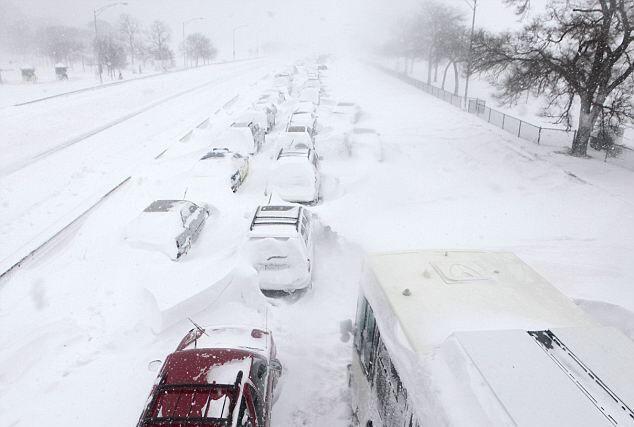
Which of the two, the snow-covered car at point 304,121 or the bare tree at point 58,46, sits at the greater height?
the bare tree at point 58,46

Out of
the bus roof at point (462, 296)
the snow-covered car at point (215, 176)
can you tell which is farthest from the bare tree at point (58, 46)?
the bus roof at point (462, 296)

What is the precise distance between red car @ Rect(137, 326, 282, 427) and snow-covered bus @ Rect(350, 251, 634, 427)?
1.32 meters

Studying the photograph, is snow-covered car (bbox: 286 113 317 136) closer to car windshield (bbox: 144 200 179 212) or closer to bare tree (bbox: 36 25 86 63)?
car windshield (bbox: 144 200 179 212)

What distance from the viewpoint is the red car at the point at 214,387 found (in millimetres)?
4805

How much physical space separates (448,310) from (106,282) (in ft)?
25.9

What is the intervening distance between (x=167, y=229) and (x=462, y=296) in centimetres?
808

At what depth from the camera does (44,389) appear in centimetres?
681

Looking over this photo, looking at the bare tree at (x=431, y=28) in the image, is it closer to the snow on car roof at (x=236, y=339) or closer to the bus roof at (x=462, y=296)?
the bus roof at (x=462, y=296)

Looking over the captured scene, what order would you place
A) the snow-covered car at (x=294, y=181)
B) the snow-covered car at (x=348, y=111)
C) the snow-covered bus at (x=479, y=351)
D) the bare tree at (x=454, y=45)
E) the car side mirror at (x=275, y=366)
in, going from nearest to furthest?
the snow-covered bus at (x=479, y=351) → the car side mirror at (x=275, y=366) → the snow-covered car at (x=294, y=181) → the snow-covered car at (x=348, y=111) → the bare tree at (x=454, y=45)

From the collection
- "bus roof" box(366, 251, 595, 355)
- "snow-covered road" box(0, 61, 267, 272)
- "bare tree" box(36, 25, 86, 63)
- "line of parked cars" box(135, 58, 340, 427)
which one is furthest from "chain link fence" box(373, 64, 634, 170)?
"bare tree" box(36, 25, 86, 63)

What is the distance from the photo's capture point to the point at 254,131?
21031mm

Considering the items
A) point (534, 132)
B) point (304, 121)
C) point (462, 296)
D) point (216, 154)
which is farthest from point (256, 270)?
point (534, 132)

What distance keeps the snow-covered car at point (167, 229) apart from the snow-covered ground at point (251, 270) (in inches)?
12.3

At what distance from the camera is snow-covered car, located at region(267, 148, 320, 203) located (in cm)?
1370
